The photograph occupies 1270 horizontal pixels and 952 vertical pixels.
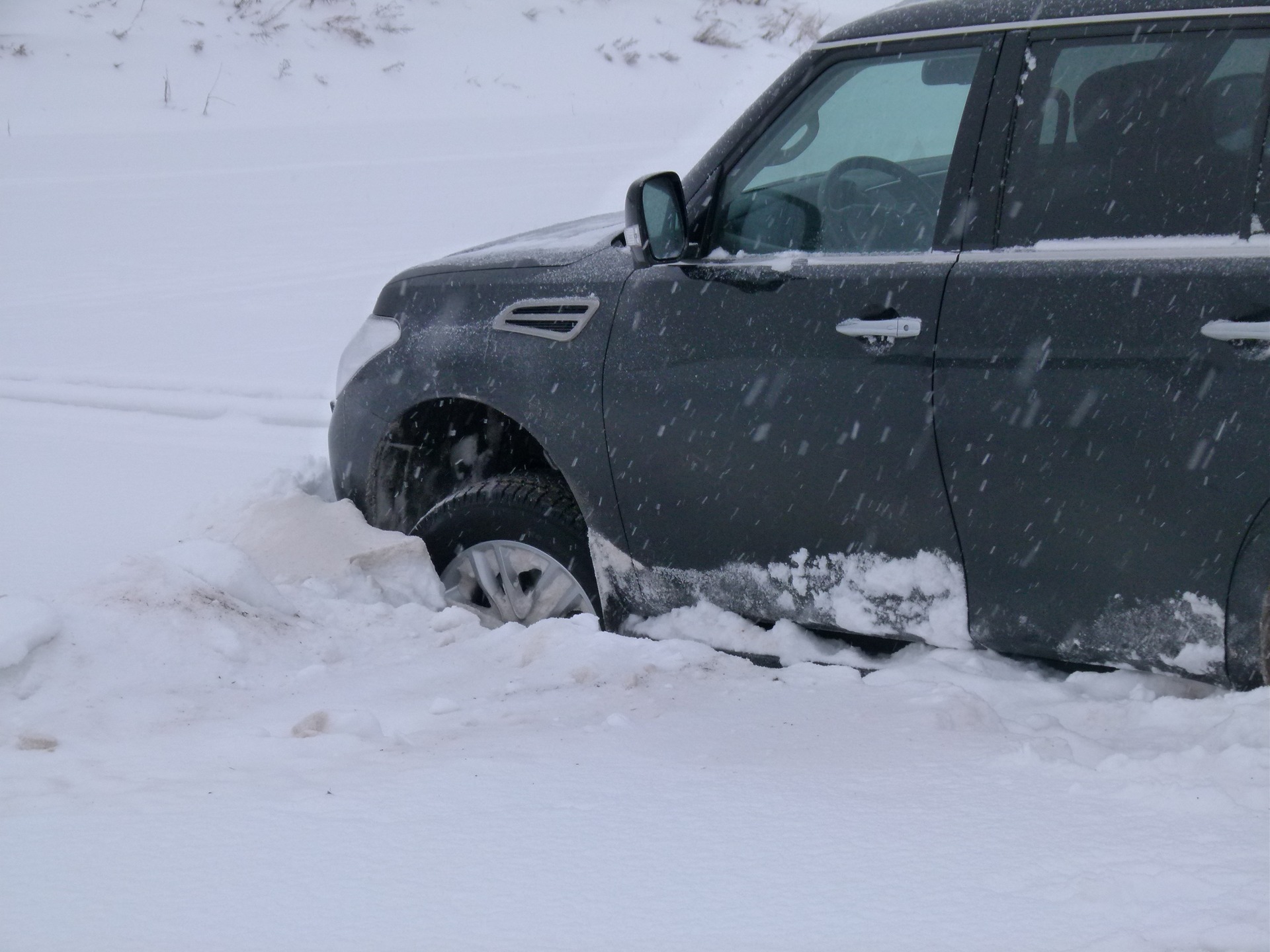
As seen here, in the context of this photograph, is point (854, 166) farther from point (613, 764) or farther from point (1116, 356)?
point (613, 764)

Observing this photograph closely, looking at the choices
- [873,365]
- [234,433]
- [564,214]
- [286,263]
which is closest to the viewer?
[873,365]

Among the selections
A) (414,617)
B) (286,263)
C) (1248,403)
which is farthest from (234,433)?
(1248,403)

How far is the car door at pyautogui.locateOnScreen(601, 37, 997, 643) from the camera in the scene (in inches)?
109

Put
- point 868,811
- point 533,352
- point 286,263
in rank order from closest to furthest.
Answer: point 868,811, point 533,352, point 286,263

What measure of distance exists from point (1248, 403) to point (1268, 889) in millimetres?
915

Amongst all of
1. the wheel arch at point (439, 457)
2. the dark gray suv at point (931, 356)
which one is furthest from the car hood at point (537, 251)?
the wheel arch at point (439, 457)

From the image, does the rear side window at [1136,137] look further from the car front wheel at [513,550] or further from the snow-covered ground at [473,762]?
the car front wheel at [513,550]

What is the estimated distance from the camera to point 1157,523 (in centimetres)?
251

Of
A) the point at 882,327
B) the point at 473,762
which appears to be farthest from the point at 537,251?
the point at 473,762

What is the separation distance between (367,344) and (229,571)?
0.79 metres

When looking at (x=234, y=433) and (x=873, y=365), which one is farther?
(x=234, y=433)

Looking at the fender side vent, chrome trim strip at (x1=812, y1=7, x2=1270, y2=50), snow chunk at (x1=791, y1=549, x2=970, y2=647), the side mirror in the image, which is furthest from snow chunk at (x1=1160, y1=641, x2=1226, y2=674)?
the fender side vent

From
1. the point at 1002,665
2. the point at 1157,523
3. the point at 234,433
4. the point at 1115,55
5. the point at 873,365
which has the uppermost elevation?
the point at 1115,55

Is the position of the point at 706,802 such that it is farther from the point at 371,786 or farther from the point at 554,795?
the point at 371,786
